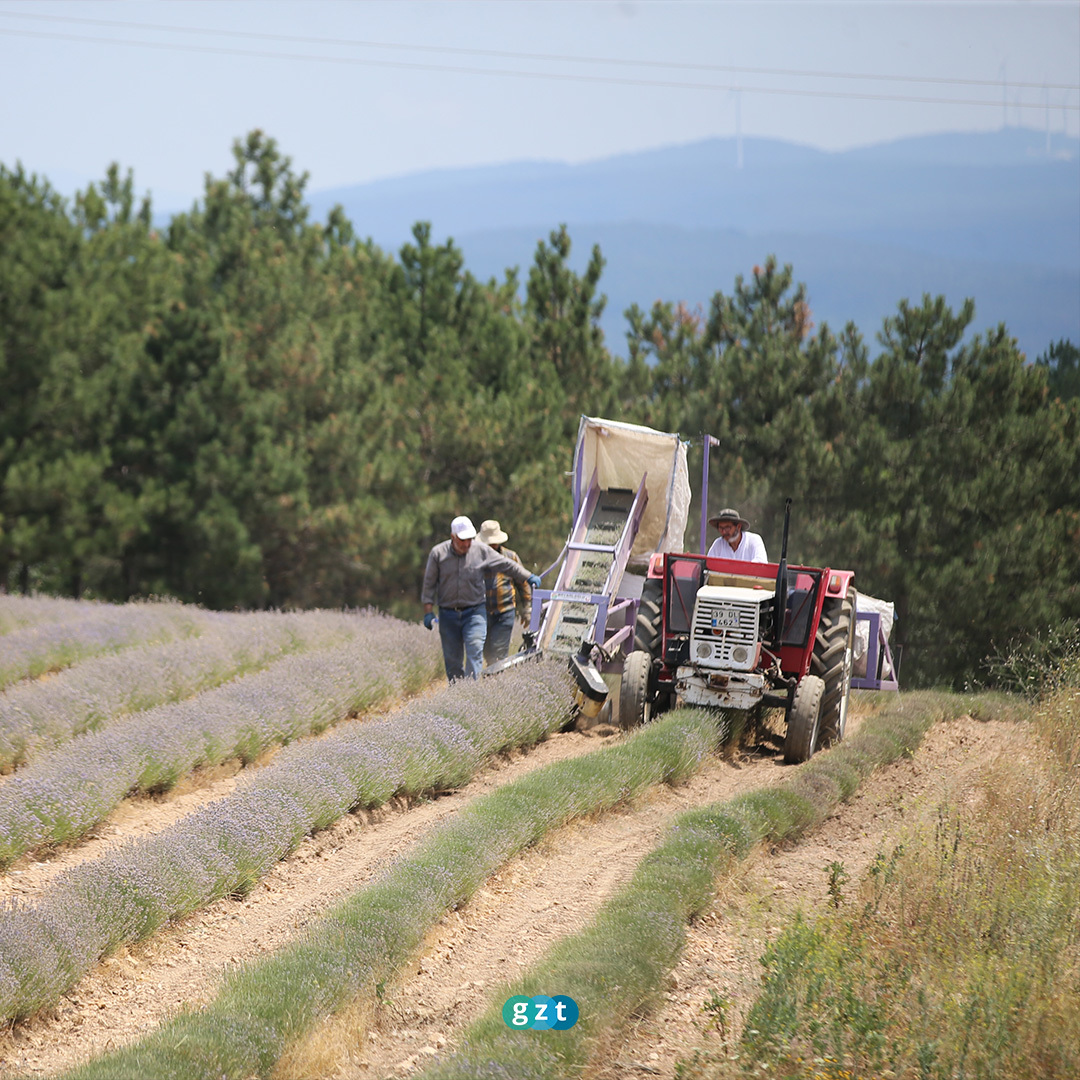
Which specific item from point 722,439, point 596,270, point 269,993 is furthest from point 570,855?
point 596,270

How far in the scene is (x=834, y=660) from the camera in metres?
9.43

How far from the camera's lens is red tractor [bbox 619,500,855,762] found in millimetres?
9094

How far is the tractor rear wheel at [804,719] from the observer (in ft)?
28.9

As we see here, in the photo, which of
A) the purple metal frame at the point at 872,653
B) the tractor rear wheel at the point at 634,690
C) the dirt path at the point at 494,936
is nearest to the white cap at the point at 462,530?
Answer: the tractor rear wheel at the point at 634,690

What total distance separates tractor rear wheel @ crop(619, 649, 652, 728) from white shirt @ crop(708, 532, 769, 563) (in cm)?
123

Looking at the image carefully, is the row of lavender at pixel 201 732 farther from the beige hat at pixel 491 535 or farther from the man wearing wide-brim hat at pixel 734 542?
the man wearing wide-brim hat at pixel 734 542

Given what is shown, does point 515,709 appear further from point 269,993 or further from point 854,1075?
point 854,1075

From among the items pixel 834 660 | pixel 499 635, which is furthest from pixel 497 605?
pixel 834 660

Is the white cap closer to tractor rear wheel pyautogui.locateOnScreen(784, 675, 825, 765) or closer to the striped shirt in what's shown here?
the striped shirt

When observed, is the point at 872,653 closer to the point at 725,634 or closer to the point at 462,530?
the point at 725,634

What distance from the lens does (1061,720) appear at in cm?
857

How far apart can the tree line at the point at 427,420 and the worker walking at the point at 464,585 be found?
8.06 metres

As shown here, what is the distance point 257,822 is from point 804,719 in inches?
168

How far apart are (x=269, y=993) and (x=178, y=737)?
3715 mm
